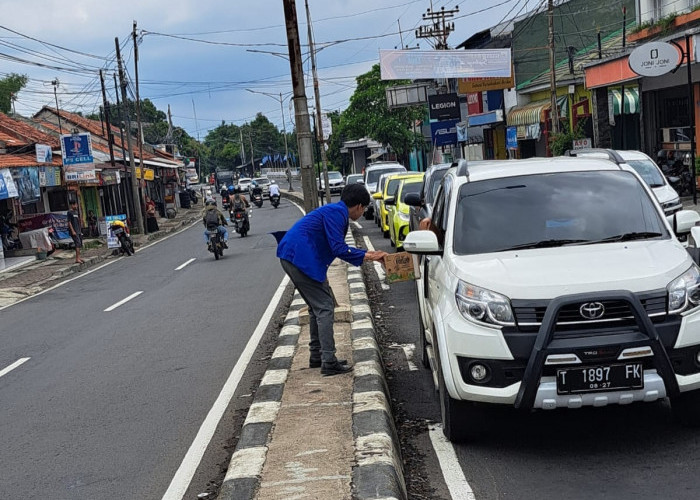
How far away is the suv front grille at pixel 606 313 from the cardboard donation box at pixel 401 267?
249 cm

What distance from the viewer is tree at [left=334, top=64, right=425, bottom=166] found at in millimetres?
60812

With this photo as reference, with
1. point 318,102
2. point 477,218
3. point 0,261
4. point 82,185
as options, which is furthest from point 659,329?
point 318,102

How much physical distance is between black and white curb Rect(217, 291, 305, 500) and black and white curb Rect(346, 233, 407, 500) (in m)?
0.61

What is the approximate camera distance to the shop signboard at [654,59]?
71.7 feet

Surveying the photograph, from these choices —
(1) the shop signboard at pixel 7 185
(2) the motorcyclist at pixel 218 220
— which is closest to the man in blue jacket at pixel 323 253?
(2) the motorcyclist at pixel 218 220

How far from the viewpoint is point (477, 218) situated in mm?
6793

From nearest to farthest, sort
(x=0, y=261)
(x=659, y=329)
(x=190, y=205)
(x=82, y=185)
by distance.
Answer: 1. (x=659, y=329)
2. (x=0, y=261)
3. (x=82, y=185)
4. (x=190, y=205)

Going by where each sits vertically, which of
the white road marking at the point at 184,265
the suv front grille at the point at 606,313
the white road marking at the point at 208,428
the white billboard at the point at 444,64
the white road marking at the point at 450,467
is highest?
the white billboard at the point at 444,64

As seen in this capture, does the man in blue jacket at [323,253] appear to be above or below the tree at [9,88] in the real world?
below

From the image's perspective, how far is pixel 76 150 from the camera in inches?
1299

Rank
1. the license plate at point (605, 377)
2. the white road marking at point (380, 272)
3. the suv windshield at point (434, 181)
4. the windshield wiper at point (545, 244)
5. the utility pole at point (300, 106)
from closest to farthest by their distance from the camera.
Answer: the license plate at point (605, 377) < the windshield wiper at point (545, 244) < the utility pole at point (300, 106) < the white road marking at point (380, 272) < the suv windshield at point (434, 181)

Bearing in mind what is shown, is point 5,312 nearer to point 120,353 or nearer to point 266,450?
point 120,353

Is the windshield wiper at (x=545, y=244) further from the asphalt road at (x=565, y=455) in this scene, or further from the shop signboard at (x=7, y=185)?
the shop signboard at (x=7, y=185)

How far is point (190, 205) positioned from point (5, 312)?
178 ft
